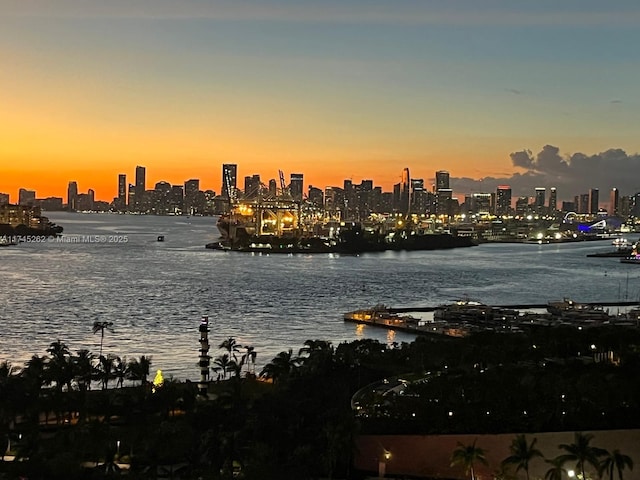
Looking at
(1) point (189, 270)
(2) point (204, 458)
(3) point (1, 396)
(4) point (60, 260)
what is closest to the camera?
(2) point (204, 458)

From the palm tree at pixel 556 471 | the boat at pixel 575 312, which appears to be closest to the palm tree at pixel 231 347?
the palm tree at pixel 556 471

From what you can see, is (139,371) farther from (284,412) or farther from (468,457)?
(468,457)

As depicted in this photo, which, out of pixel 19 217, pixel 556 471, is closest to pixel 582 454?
pixel 556 471

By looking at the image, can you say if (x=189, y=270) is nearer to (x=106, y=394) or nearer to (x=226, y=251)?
(x=226, y=251)

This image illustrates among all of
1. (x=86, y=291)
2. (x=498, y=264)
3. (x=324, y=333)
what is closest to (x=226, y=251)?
(x=498, y=264)

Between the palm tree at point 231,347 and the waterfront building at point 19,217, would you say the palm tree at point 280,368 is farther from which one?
the waterfront building at point 19,217

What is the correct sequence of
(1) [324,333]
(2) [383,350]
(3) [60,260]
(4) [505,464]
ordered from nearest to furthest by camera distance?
(4) [505,464] → (2) [383,350] → (1) [324,333] → (3) [60,260]
